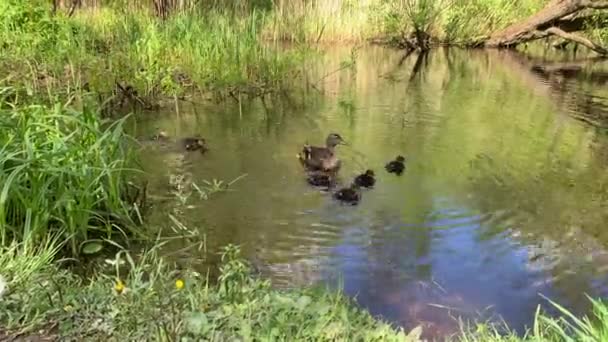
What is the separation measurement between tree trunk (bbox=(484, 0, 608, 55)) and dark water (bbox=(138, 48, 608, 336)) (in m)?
6.05

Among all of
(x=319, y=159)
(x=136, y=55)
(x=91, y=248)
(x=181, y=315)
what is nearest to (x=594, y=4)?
(x=136, y=55)

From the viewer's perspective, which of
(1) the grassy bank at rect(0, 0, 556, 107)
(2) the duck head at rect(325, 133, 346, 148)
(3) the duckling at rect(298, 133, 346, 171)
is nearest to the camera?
(3) the duckling at rect(298, 133, 346, 171)

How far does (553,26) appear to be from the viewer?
17.7 metres

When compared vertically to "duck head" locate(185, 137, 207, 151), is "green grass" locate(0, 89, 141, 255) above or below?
above

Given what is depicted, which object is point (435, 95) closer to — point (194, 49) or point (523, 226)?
point (194, 49)

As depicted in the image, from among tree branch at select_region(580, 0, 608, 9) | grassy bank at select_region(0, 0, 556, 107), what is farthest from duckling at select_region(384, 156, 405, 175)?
tree branch at select_region(580, 0, 608, 9)

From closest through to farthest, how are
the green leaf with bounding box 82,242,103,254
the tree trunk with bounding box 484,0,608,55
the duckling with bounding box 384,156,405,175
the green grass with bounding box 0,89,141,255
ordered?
the green grass with bounding box 0,89,141,255 < the green leaf with bounding box 82,242,103,254 < the duckling with bounding box 384,156,405,175 < the tree trunk with bounding box 484,0,608,55

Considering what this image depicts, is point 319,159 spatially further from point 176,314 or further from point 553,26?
point 553,26

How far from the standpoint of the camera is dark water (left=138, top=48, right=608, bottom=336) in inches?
185

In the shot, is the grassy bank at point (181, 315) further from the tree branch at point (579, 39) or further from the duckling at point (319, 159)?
the tree branch at point (579, 39)

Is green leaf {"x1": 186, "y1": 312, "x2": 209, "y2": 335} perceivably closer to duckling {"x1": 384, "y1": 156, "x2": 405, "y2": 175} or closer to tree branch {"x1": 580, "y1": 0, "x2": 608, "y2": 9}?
duckling {"x1": 384, "y1": 156, "x2": 405, "y2": 175}

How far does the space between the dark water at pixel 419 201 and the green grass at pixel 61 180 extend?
674mm

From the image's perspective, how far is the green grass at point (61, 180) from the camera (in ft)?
14.4

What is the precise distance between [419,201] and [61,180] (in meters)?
3.21
